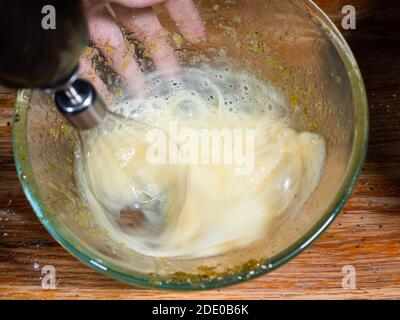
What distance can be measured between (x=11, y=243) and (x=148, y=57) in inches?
13.0

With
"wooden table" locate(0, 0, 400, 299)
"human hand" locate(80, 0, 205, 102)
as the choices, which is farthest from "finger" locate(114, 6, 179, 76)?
"wooden table" locate(0, 0, 400, 299)

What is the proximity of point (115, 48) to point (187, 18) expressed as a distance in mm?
108

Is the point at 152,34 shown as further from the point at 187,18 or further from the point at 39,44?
the point at 39,44

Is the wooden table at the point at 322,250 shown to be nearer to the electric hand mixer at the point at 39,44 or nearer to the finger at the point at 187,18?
the finger at the point at 187,18

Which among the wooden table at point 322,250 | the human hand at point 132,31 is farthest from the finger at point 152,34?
the wooden table at point 322,250

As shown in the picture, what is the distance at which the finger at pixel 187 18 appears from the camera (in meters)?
0.86

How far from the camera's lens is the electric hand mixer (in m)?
0.49

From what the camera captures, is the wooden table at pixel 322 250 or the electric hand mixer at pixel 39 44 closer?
the electric hand mixer at pixel 39 44

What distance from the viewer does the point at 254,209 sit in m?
0.78

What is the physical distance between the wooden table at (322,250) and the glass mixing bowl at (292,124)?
0.46 feet

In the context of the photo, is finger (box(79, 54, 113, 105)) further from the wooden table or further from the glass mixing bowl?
the wooden table

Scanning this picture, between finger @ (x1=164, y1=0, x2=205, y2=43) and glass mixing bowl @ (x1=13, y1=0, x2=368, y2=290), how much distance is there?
0.04 ft

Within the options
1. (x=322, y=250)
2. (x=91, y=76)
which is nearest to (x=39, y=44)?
(x=91, y=76)
